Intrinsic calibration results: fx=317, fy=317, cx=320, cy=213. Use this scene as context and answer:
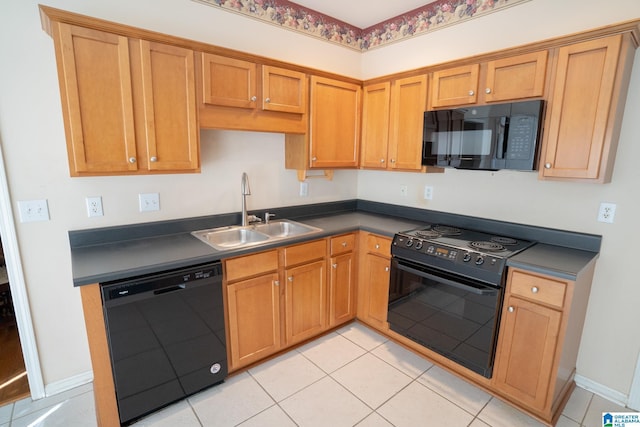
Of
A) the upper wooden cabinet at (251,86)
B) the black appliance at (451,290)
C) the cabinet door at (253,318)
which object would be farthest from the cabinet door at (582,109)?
the cabinet door at (253,318)

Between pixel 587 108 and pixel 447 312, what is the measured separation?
1398 millimetres

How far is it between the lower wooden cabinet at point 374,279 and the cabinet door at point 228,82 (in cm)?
138

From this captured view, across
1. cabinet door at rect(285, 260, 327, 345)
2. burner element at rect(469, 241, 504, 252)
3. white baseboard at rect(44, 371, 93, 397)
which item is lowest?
white baseboard at rect(44, 371, 93, 397)

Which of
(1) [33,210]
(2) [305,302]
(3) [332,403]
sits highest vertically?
(1) [33,210]

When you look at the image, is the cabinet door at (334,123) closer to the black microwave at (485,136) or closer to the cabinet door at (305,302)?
the black microwave at (485,136)

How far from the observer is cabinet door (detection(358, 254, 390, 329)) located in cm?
252

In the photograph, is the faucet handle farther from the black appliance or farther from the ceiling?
the ceiling

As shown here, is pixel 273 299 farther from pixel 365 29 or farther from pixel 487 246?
pixel 365 29

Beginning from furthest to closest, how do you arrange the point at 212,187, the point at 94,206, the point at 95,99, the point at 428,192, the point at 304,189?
the point at 304,189 < the point at 428,192 < the point at 212,187 < the point at 94,206 < the point at 95,99

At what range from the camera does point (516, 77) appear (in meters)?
1.91

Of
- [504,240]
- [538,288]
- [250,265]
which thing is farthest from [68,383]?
[504,240]

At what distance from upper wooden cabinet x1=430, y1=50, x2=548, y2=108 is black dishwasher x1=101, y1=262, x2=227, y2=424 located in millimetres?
1916

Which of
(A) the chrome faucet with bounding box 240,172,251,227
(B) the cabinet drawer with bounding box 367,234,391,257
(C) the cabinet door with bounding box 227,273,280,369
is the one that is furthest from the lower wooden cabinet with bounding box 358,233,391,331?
(A) the chrome faucet with bounding box 240,172,251,227

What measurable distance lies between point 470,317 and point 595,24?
1880 millimetres
